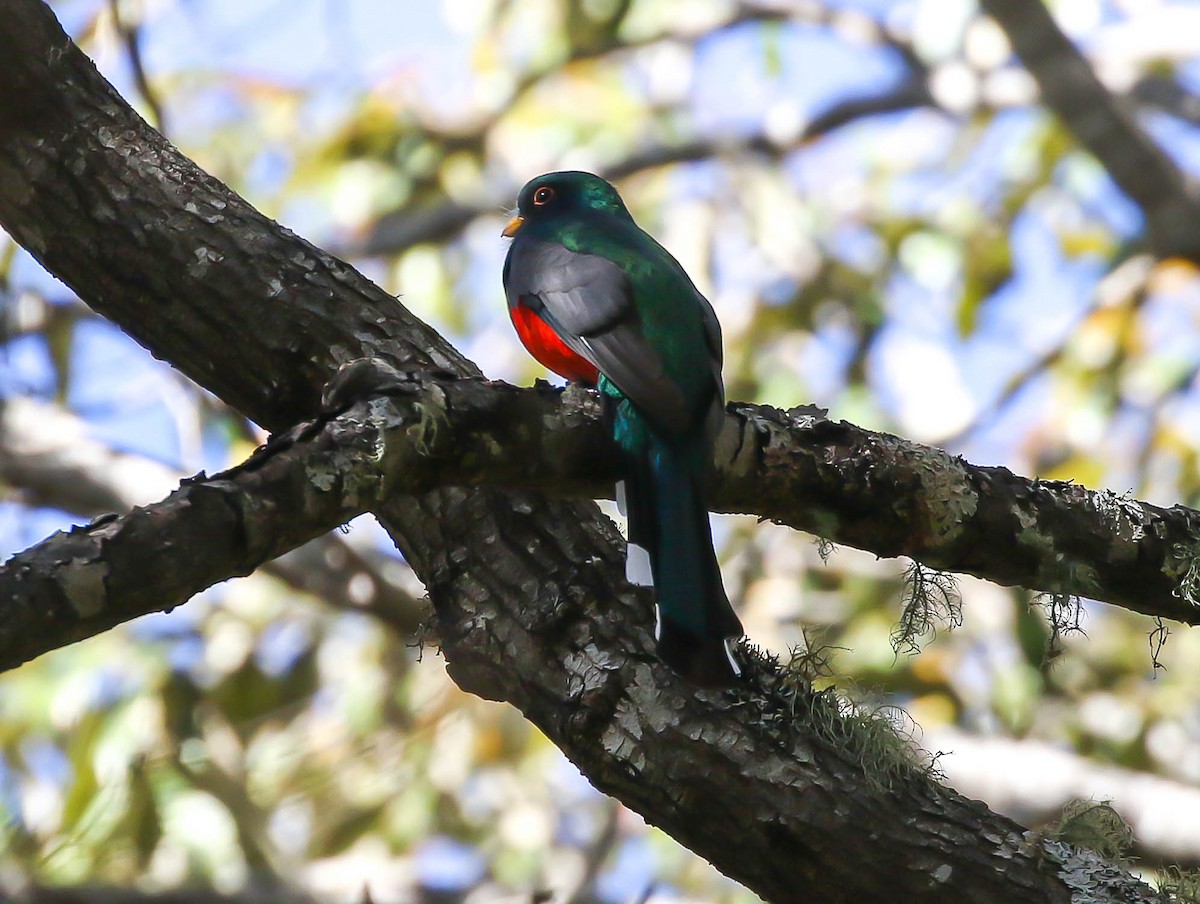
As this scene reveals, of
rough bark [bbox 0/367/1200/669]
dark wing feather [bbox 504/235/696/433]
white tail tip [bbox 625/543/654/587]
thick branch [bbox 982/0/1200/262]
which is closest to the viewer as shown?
rough bark [bbox 0/367/1200/669]

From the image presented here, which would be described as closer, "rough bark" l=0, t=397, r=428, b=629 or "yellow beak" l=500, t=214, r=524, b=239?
"yellow beak" l=500, t=214, r=524, b=239

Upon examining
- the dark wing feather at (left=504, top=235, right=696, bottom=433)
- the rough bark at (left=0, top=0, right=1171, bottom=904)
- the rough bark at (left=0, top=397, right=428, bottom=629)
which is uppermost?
the rough bark at (left=0, top=397, right=428, bottom=629)

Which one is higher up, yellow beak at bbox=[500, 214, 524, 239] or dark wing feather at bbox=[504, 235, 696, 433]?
yellow beak at bbox=[500, 214, 524, 239]

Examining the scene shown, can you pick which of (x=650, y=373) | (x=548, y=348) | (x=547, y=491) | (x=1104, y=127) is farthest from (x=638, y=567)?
(x=1104, y=127)

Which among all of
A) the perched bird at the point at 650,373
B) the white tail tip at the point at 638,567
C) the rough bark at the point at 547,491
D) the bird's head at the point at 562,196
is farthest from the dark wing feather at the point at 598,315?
the bird's head at the point at 562,196

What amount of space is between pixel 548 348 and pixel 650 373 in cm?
73

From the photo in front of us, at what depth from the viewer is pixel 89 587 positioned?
200 centimetres

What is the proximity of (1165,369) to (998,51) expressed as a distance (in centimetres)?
241

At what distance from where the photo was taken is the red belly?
3740 mm

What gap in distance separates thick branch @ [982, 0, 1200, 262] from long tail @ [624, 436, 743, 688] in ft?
15.7

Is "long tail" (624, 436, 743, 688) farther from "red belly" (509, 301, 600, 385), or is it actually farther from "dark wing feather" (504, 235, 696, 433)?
"red belly" (509, 301, 600, 385)

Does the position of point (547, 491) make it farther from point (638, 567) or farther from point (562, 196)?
point (562, 196)

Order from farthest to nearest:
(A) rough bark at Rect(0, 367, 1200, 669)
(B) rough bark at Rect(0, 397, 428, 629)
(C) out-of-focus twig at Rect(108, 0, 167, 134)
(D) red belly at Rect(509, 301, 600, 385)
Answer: (B) rough bark at Rect(0, 397, 428, 629)
(C) out-of-focus twig at Rect(108, 0, 167, 134)
(D) red belly at Rect(509, 301, 600, 385)
(A) rough bark at Rect(0, 367, 1200, 669)

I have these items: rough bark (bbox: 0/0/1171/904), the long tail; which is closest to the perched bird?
the long tail
